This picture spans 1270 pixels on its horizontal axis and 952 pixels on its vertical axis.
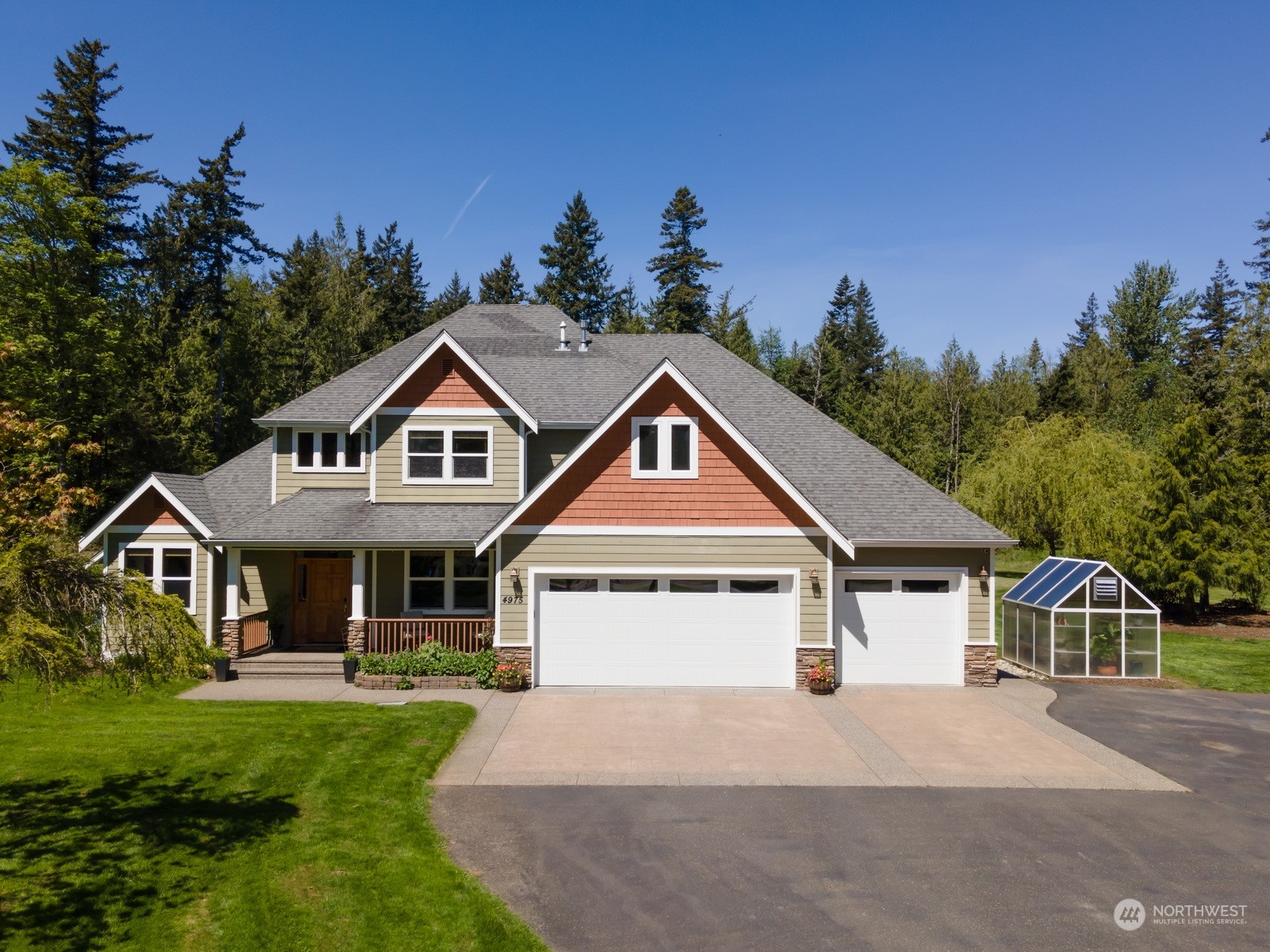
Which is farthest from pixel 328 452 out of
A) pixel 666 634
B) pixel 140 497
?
pixel 666 634

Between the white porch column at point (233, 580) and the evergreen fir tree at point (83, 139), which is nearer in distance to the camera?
the white porch column at point (233, 580)

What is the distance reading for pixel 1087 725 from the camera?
13.8 meters

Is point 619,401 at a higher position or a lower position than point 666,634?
higher

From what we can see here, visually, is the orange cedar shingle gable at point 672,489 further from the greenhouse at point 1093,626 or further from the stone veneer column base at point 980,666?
the greenhouse at point 1093,626

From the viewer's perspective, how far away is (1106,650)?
56.2 feet

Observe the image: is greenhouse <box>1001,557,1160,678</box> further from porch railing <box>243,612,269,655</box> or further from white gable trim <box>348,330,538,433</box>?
porch railing <box>243,612,269,655</box>

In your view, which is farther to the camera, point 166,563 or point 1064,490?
point 1064,490

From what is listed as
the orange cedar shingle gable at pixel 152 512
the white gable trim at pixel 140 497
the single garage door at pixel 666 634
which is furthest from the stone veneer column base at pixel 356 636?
the orange cedar shingle gable at pixel 152 512

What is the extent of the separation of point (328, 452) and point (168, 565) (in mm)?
4503

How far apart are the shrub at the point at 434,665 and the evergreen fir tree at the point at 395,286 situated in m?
34.3

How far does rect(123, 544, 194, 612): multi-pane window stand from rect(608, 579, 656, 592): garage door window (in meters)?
10.0

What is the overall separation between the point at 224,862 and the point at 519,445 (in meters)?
11.9

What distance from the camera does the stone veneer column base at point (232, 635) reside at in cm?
1669

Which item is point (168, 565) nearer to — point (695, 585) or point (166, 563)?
point (166, 563)
